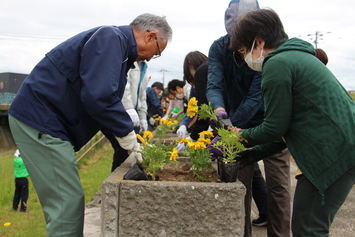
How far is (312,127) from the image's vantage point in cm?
188

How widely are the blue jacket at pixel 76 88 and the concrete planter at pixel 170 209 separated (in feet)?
1.30

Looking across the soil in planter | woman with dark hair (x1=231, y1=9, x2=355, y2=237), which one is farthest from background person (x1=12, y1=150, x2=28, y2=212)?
woman with dark hair (x1=231, y1=9, x2=355, y2=237)

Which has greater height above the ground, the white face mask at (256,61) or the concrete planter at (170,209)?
the white face mask at (256,61)

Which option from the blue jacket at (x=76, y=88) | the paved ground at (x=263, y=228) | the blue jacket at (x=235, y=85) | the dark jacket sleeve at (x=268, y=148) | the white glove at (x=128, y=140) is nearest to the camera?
the blue jacket at (x=76, y=88)

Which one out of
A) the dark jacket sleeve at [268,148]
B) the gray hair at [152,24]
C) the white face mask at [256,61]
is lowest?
the dark jacket sleeve at [268,148]

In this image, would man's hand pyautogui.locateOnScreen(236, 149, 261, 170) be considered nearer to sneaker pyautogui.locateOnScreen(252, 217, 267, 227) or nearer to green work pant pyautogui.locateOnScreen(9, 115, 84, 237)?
green work pant pyautogui.locateOnScreen(9, 115, 84, 237)

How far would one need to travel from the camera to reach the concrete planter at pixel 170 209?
221cm

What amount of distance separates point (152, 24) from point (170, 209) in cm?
127

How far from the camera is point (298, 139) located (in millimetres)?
1960

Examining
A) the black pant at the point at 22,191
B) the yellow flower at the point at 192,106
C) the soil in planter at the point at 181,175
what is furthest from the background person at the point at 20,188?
the yellow flower at the point at 192,106

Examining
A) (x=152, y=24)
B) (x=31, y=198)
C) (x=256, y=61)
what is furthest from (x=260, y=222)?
(x=31, y=198)

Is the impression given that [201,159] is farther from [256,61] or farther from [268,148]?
[256,61]

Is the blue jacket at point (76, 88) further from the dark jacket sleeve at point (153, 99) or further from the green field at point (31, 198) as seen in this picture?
the dark jacket sleeve at point (153, 99)

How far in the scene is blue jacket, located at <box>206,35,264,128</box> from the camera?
298 cm
